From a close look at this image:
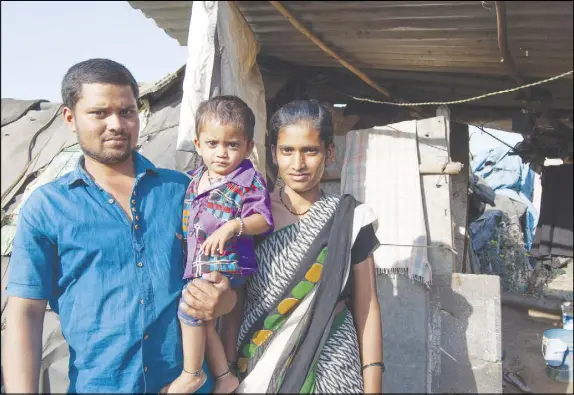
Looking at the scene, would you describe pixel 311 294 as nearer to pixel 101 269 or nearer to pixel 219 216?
pixel 219 216

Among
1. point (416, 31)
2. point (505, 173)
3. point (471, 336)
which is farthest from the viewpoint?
point (505, 173)

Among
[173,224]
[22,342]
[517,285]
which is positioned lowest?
[517,285]

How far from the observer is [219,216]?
1791 mm

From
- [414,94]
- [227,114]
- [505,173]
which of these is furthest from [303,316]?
[505,173]

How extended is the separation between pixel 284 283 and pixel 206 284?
0.98 ft

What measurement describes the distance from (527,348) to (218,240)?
19.3ft

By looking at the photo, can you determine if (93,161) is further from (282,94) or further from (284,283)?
(282,94)

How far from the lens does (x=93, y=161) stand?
1.70 metres

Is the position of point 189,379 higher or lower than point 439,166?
lower

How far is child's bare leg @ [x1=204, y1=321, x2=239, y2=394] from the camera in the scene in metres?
1.72

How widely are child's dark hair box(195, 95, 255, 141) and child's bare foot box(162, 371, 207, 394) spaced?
2.97 ft

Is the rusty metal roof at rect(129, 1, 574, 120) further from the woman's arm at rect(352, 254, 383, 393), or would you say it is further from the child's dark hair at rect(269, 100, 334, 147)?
the woman's arm at rect(352, 254, 383, 393)

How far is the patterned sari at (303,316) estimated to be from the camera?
5.69ft

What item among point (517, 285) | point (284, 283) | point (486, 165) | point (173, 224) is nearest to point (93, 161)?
point (173, 224)
